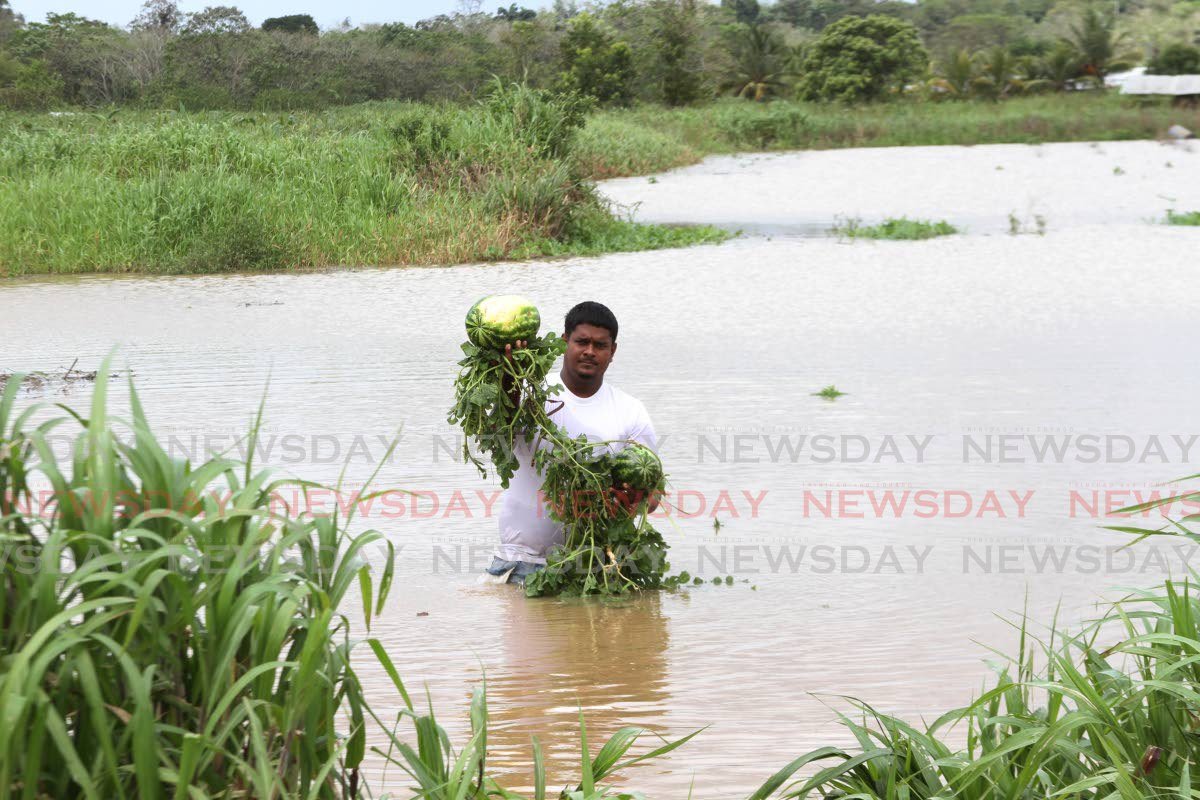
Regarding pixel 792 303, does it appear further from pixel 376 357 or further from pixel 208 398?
pixel 208 398

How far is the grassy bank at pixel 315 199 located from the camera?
1689cm

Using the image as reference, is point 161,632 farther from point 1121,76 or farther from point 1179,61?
point 1121,76

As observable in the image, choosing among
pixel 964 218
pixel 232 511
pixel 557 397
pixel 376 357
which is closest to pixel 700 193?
pixel 964 218

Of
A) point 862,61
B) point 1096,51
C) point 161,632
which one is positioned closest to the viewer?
point 161,632

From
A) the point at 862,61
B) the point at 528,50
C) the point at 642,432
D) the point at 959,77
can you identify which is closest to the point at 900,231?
the point at 642,432

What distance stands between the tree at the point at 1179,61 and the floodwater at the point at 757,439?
3464 cm

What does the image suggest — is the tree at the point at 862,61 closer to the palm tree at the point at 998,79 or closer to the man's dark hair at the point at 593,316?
the palm tree at the point at 998,79

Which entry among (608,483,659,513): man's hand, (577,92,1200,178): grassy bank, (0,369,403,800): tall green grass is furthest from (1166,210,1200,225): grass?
(0,369,403,800): tall green grass

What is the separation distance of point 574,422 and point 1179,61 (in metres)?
51.2

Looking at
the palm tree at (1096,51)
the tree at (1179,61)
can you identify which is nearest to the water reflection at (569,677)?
the tree at (1179,61)

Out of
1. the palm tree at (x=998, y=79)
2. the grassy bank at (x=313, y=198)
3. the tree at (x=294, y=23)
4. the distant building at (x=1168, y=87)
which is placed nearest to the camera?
the grassy bank at (x=313, y=198)

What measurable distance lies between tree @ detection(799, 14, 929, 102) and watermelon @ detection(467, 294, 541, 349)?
165ft

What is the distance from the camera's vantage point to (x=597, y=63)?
162 feet

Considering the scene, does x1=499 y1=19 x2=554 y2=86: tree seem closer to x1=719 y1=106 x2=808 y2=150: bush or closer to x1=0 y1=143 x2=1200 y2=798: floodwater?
x1=719 y1=106 x2=808 y2=150: bush
